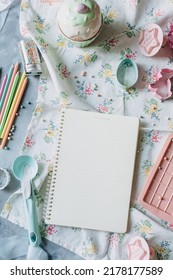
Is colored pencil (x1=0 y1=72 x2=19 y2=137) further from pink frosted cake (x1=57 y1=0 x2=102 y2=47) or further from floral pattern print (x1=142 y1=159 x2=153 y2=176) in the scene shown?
floral pattern print (x1=142 y1=159 x2=153 y2=176)

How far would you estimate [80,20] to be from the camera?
2.97 feet

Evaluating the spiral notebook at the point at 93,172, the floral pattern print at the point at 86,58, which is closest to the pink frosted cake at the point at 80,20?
the floral pattern print at the point at 86,58

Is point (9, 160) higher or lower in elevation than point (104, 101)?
lower

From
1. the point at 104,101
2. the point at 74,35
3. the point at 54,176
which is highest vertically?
the point at 74,35

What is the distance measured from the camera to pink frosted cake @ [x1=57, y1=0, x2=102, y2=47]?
906 mm

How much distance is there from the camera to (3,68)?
99 cm

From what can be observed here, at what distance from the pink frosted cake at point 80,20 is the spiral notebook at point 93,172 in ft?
0.45

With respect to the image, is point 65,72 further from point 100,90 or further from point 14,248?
point 14,248

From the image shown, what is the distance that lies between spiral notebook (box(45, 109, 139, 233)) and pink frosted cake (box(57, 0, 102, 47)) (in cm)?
14

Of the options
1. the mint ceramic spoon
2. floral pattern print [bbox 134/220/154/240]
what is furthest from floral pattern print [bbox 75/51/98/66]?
floral pattern print [bbox 134/220/154/240]

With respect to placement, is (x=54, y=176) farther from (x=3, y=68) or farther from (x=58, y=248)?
(x=3, y=68)
